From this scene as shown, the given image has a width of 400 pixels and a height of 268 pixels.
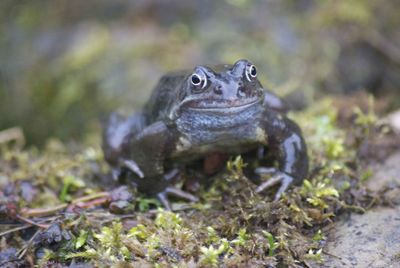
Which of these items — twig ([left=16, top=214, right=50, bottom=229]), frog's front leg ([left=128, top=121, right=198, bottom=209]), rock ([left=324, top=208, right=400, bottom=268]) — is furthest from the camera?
frog's front leg ([left=128, top=121, right=198, bottom=209])

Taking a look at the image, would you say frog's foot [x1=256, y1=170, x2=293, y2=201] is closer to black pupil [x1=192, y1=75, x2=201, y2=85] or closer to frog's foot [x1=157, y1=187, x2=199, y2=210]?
frog's foot [x1=157, y1=187, x2=199, y2=210]

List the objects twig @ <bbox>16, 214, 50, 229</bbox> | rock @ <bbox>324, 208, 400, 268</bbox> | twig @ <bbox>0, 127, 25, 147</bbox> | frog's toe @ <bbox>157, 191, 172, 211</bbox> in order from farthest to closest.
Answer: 1. twig @ <bbox>0, 127, 25, 147</bbox>
2. frog's toe @ <bbox>157, 191, 172, 211</bbox>
3. twig @ <bbox>16, 214, 50, 229</bbox>
4. rock @ <bbox>324, 208, 400, 268</bbox>

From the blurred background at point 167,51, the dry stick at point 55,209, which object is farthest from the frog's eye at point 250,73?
the blurred background at point 167,51

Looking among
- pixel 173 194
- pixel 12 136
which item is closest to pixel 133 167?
pixel 173 194

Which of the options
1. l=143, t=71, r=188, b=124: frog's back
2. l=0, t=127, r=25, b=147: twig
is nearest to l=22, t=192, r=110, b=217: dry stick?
l=143, t=71, r=188, b=124: frog's back

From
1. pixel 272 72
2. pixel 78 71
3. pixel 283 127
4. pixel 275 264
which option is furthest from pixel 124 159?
pixel 78 71

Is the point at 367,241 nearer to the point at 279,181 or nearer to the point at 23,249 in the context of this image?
the point at 279,181

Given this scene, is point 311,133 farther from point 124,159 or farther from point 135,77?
point 135,77

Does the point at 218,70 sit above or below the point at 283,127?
above
